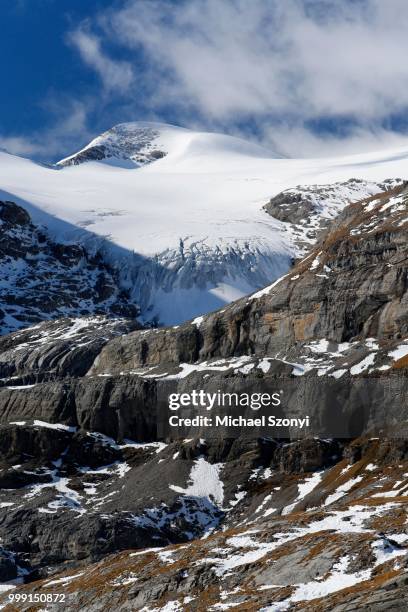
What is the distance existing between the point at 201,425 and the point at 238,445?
37.2 feet

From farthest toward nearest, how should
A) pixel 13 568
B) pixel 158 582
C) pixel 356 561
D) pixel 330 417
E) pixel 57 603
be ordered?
pixel 330 417, pixel 13 568, pixel 57 603, pixel 158 582, pixel 356 561

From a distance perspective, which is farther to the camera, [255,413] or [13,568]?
[255,413]

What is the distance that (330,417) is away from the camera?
188375mm

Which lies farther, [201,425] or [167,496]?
[201,425]

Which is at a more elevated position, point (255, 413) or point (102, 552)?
point (255, 413)

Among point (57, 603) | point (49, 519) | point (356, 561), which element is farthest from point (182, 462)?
point (356, 561)

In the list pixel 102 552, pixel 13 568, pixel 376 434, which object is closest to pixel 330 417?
pixel 376 434

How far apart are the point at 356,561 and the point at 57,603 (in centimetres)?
4046

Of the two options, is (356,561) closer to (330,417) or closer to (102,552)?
(102,552)

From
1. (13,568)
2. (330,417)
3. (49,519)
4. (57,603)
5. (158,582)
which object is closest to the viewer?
(158,582)

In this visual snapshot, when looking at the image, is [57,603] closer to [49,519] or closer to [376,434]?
[49,519]

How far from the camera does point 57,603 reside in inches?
4734

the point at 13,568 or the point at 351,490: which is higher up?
the point at 351,490

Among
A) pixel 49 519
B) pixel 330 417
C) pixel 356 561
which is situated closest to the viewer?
pixel 356 561
